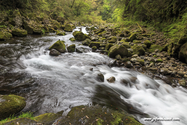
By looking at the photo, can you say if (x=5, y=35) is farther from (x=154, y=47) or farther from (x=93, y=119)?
(x=154, y=47)

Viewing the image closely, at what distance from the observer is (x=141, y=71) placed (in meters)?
5.63

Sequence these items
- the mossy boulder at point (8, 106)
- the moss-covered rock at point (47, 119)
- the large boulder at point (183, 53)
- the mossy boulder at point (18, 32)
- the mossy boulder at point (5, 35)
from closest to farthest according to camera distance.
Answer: the moss-covered rock at point (47, 119)
the mossy boulder at point (8, 106)
the large boulder at point (183, 53)
the mossy boulder at point (5, 35)
the mossy boulder at point (18, 32)

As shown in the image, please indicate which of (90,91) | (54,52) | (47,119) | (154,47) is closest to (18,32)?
(54,52)

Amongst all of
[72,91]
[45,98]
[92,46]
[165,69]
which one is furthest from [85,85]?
[92,46]

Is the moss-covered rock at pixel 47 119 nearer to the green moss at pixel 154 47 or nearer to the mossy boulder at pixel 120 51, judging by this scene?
the mossy boulder at pixel 120 51

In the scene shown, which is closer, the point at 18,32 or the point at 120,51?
the point at 120,51

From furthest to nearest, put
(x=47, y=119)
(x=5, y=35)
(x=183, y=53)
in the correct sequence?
(x=5, y=35) < (x=183, y=53) < (x=47, y=119)

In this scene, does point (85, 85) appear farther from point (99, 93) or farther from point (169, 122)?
point (169, 122)

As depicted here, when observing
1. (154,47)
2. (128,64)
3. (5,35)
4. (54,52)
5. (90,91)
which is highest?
(5,35)

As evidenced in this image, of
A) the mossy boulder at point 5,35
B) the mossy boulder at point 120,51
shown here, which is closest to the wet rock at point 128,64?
the mossy boulder at point 120,51

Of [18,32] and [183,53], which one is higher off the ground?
[18,32]

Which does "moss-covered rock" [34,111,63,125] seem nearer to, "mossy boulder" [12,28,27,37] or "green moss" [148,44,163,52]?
"green moss" [148,44,163,52]

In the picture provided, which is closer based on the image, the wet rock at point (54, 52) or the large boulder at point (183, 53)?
the large boulder at point (183, 53)

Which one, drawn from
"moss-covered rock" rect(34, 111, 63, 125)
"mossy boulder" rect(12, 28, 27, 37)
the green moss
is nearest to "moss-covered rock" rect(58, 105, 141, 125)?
"moss-covered rock" rect(34, 111, 63, 125)
